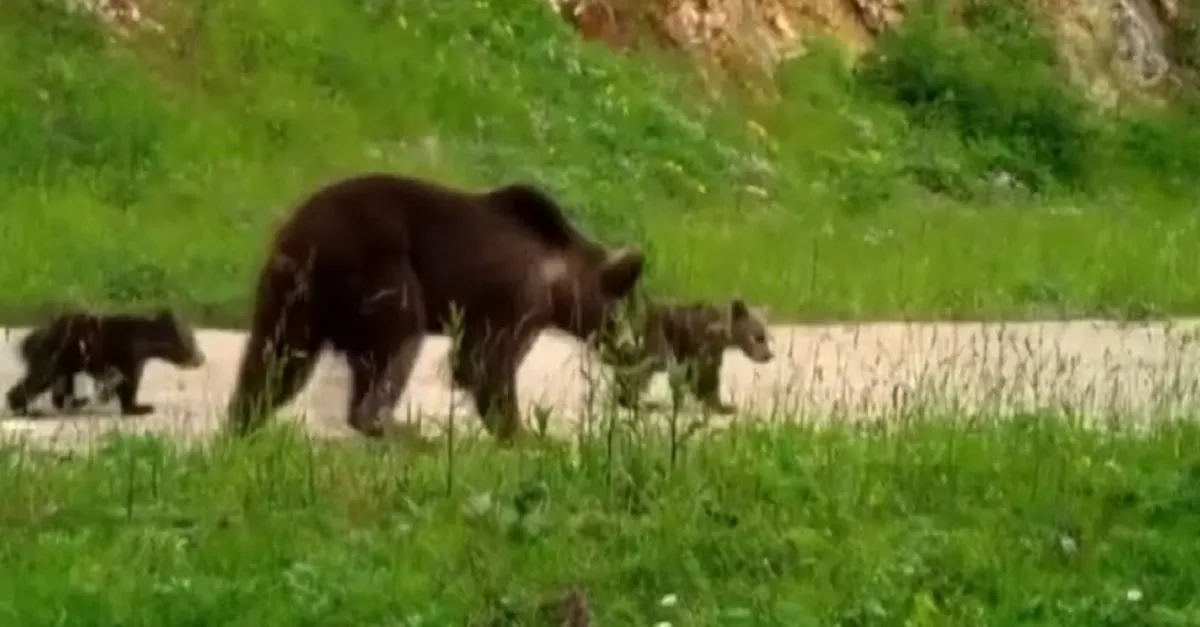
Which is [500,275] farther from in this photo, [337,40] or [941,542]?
[337,40]

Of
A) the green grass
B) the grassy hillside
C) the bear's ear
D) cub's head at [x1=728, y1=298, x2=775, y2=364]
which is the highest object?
the grassy hillside

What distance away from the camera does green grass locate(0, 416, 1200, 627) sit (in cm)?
770

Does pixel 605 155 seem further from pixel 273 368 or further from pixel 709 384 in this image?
pixel 273 368

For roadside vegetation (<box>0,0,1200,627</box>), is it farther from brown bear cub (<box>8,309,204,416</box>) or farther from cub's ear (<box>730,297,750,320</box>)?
cub's ear (<box>730,297,750,320</box>)

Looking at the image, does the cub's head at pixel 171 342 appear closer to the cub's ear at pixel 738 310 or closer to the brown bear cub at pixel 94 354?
the brown bear cub at pixel 94 354

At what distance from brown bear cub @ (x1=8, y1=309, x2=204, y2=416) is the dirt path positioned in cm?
13

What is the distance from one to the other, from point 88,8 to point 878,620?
1603 centimetres

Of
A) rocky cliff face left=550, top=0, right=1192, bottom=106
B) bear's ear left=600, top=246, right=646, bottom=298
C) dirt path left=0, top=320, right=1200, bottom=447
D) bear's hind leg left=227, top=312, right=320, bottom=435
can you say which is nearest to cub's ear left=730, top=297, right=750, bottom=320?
dirt path left=0, top=320, right=1200, bottom=447

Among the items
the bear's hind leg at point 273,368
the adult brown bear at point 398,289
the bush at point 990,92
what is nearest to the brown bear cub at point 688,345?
the adult brown bear at point 398,289

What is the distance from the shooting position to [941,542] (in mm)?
8406

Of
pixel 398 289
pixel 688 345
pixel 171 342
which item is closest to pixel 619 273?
pixel 398 289

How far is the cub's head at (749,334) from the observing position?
14.2m

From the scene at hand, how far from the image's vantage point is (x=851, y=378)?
13250mm

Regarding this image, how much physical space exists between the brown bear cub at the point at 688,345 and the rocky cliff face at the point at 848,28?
1310 centimetres
